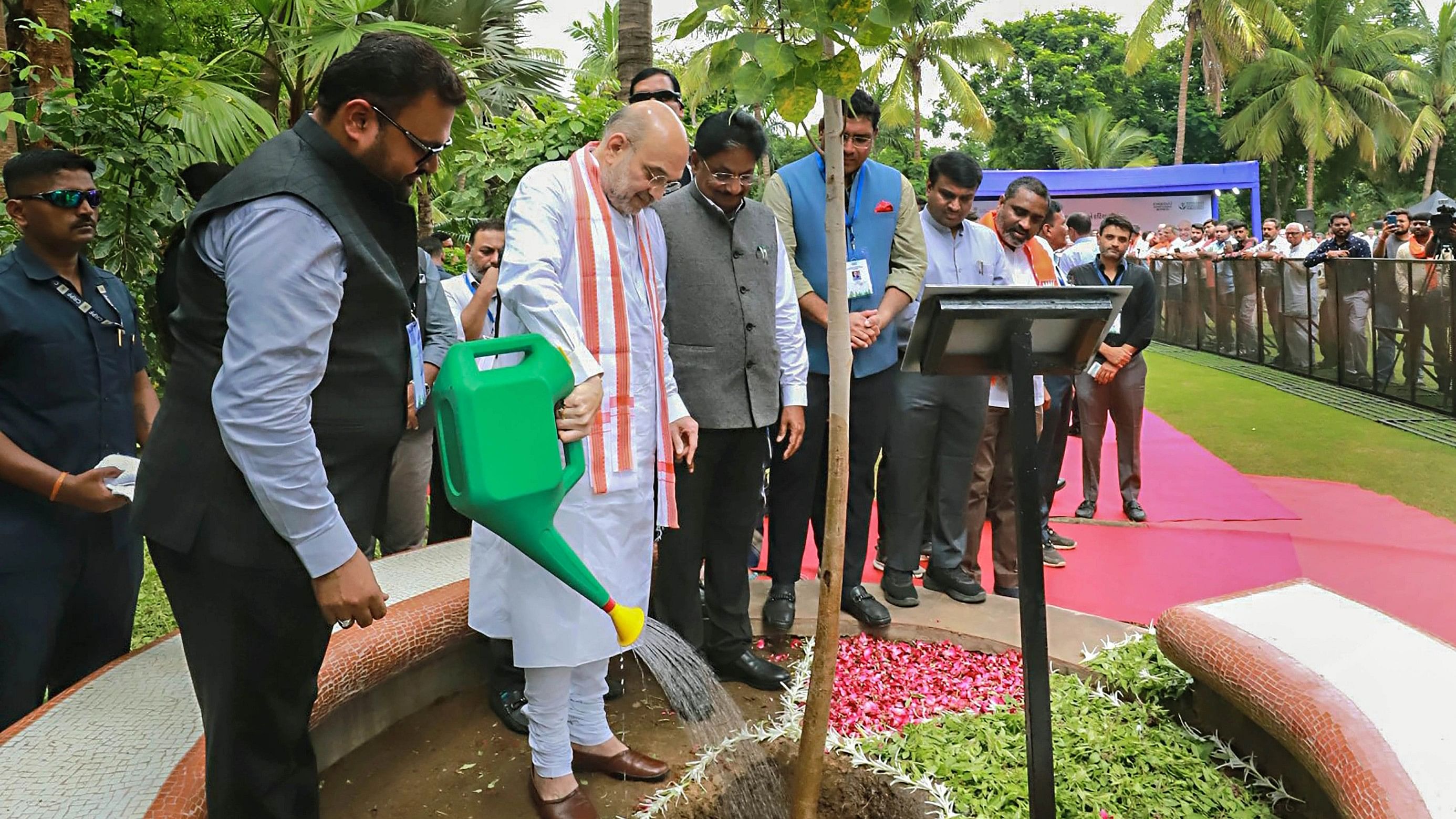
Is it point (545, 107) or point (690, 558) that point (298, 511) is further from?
point (545, 107)

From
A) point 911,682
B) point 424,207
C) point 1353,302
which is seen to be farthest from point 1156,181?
point 911,682

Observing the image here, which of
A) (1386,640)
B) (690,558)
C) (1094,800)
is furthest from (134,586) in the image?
(1386,640)

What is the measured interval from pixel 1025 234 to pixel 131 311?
3516mm

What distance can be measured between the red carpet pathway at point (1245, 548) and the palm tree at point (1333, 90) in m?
25.2

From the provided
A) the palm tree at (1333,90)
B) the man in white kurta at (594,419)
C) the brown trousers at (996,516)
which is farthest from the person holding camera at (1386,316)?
the palm tree at (1333,90)

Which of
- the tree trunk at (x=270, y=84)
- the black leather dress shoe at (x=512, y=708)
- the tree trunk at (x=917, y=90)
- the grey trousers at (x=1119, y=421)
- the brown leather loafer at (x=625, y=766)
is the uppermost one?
the tree trunk at (x=917, y=90)

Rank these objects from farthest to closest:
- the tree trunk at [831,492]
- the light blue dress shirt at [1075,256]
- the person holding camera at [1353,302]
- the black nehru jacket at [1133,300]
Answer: the person holding camera at [1353,302]
the light blue dress shirt at [1075,256]
the black nehru jacket at [1133,300]
the tree trunk at [831,492]

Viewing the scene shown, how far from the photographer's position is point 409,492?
4.32 metres

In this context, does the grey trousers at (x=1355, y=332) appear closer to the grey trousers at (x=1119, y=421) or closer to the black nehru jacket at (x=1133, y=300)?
the grey trousers at (x=1119, y=421)

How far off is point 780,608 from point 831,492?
1468mm

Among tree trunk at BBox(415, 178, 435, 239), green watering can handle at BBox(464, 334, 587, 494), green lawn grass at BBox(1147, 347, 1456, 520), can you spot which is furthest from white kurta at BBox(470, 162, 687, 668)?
green lawn grass at BBox(1147, 347, 1456, 520)

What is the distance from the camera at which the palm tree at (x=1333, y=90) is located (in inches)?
1056

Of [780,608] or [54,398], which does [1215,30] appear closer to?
[780,608]

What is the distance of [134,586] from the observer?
2785 millimetres
